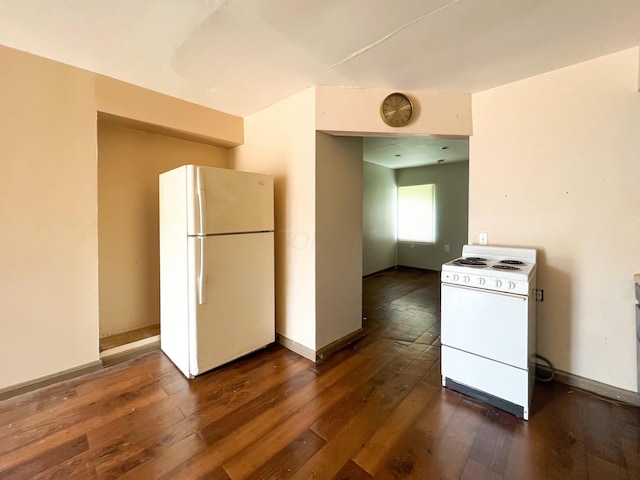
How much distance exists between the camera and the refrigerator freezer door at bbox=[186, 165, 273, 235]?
82.2 inches

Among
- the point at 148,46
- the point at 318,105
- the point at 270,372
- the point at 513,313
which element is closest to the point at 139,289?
the point at 270,372

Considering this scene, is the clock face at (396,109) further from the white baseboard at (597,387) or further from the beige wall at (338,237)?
the white baseboard at (597,387)

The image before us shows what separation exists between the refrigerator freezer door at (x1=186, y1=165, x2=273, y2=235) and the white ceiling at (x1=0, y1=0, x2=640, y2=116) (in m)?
0.78

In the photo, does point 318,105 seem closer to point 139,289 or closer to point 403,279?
point 139,289

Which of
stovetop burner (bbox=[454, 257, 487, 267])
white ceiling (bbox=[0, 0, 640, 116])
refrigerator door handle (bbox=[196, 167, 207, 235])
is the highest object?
white ceiling (bbox=[0, 0, 640, 116])

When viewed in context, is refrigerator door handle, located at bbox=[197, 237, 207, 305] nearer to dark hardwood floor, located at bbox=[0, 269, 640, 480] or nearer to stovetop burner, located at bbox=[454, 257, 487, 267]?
dark hardwood floor, located at bbox=[0, 269, 640, 480]

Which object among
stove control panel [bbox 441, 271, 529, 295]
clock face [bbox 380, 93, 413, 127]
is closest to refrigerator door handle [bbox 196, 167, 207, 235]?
clock face [bbox 380, 93, 413, 127]

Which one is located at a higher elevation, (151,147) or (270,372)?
(151,147)

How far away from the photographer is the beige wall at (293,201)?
2432mm

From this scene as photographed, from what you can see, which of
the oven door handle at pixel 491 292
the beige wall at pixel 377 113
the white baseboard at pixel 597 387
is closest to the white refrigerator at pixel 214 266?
the beige wall at pixel 377 113

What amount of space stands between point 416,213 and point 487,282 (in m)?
4.94

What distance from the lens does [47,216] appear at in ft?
6.56

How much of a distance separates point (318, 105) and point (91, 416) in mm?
2701

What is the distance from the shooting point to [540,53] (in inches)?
72.4
